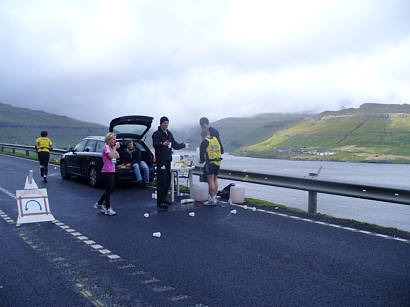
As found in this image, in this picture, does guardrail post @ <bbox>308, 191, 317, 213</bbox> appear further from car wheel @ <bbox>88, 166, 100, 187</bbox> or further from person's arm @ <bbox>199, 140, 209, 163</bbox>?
car wheel @ <bbox>88, 166, 100, 187</bbox>

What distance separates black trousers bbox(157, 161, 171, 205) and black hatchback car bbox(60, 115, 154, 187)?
2.65 meters

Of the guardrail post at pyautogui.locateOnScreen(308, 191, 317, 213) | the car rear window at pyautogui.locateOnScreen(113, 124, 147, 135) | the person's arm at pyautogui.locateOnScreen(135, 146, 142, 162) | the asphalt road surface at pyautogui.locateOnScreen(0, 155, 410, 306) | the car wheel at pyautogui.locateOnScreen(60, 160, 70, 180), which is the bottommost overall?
the asphalt road surface at pyautogui.locateOnScreen(0, 155, 410, 306)

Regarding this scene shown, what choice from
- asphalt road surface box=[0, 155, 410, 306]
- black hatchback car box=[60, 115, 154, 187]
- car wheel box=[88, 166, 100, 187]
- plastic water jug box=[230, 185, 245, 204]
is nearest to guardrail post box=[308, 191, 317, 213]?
asphalt road surface box=[0, 155, 410, 306]

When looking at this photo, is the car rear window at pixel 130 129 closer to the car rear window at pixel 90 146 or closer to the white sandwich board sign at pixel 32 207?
the car rear window at pixel 90 146

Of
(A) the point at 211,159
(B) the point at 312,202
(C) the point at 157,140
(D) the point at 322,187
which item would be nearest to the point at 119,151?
(C) the point at 157,140

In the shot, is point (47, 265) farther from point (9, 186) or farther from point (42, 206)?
point (9, 186)

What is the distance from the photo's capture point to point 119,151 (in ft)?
38.8

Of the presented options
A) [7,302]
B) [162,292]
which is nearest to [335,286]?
[162,292]

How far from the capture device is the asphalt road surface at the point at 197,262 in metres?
3.76

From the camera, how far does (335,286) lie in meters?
4.04

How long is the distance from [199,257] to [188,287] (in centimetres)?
105

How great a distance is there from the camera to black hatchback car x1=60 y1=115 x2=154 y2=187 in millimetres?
11227

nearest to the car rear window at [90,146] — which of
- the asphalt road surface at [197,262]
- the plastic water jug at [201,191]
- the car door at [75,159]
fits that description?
the car door at [75,159]

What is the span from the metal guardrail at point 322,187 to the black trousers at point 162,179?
242 cm
